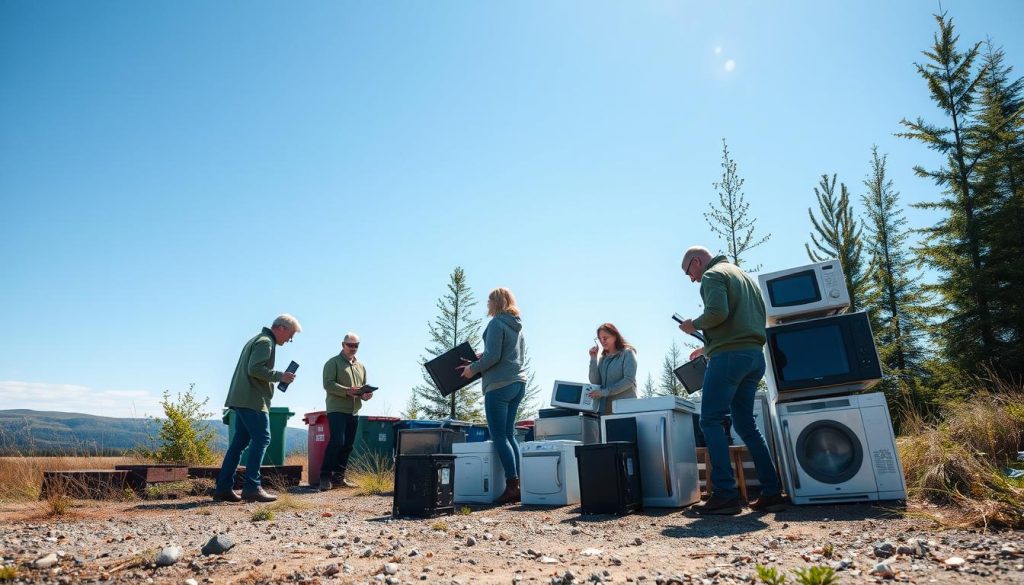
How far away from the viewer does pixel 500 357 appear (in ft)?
18.5

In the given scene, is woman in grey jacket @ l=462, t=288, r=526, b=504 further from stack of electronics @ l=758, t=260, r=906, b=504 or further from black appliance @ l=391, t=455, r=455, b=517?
stack of electronics @ l=758, t=260, r=906, b=504

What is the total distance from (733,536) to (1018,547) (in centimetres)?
129

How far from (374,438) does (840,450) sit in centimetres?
727

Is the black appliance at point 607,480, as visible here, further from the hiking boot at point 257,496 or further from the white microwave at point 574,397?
the hiking boot at point 257,496

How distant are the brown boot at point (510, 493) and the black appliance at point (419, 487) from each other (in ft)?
2.84

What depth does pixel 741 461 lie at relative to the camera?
17.0 feet

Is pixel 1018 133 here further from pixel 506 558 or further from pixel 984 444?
pixel 506 558

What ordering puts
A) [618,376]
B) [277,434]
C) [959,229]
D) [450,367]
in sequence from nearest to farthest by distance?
[618,376]
[450,367]
[277,434]
[959,229]

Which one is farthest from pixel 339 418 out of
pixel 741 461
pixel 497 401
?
pixel 741 461

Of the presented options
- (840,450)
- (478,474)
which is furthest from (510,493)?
(840,450)

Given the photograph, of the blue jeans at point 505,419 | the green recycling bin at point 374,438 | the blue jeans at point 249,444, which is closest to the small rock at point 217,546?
the blue jeans at point 505,419

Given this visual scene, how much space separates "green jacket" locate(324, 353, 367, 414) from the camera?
298 inches

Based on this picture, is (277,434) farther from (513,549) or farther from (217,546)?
(513,549)

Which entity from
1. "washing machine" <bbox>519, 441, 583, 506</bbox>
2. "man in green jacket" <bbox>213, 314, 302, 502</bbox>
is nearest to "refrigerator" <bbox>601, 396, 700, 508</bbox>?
"washing machine" <bbox>519, 441, 583, 506</bbox>
